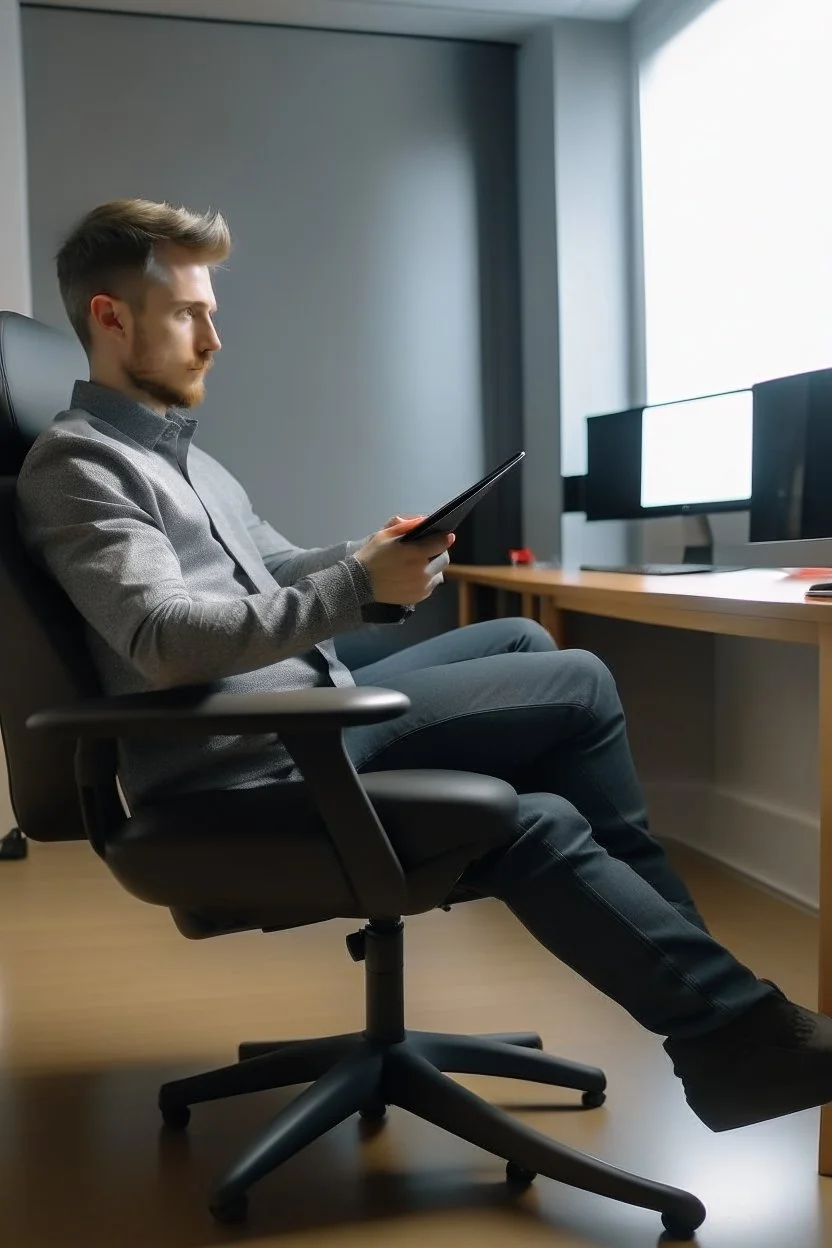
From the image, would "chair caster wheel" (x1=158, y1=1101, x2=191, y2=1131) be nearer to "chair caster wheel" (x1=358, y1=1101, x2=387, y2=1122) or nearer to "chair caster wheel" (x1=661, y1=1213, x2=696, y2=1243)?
"chair caster wheel" (x1=358, y1=1101, x2=387, y2=1122)

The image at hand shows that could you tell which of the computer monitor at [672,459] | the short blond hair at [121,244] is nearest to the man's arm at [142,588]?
the short blond hair at [121,244]

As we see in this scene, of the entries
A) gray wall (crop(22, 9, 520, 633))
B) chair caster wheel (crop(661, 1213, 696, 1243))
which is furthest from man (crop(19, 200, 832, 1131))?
gray wall (crop(22, 9, 520, 633))

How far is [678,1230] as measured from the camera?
125 centimetres

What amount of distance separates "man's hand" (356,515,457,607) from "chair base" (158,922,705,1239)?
0.46m

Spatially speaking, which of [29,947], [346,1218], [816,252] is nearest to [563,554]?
[816,252]

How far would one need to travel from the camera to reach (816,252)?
8.29 feet

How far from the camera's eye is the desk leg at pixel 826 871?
1.35 m

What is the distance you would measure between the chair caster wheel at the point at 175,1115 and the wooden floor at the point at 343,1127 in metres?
0.02

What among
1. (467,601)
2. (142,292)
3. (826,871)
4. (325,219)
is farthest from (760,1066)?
(325,219)

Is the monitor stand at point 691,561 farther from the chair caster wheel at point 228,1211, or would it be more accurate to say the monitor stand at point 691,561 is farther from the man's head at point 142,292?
the chair caster wheel at point 228,1211

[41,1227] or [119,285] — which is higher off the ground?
[119,285]

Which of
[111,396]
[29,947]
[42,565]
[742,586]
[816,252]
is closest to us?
[42,565]

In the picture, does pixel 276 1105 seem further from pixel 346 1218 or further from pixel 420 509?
pixel 420 509

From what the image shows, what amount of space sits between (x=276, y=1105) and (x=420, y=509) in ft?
7.21
